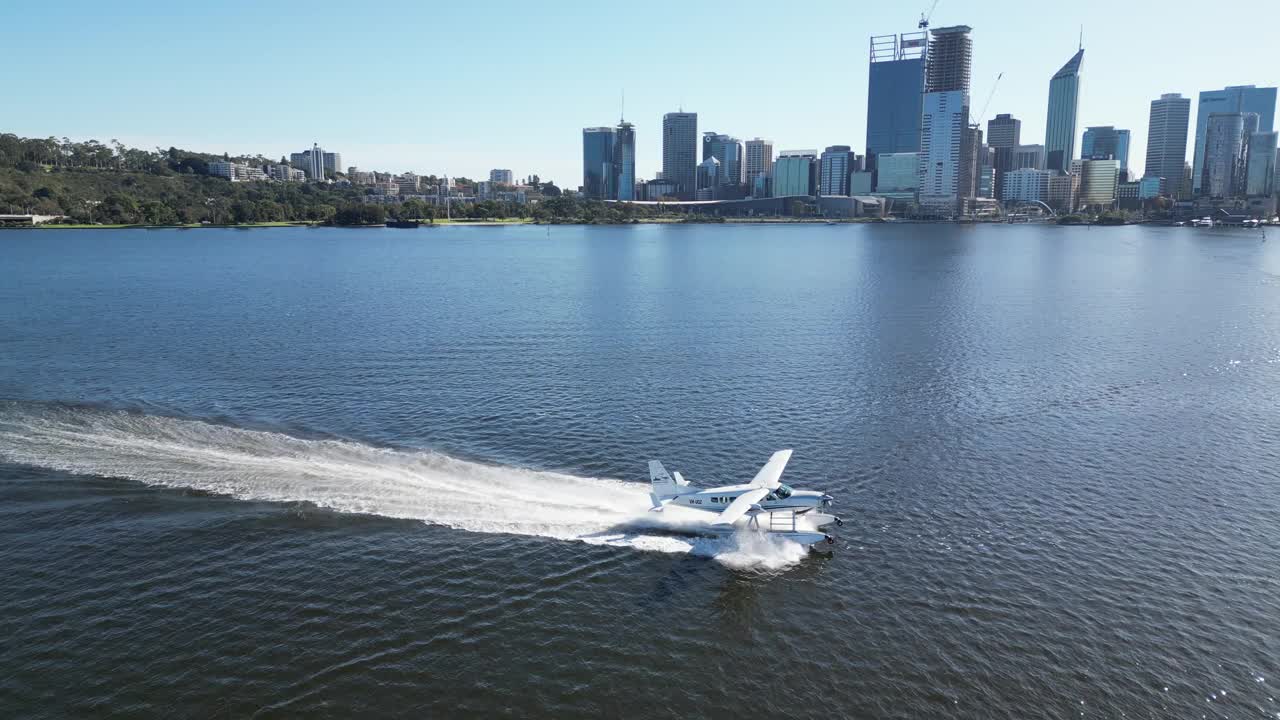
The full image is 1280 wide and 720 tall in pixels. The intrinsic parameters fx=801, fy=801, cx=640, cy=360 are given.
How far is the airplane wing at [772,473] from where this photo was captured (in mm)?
46216

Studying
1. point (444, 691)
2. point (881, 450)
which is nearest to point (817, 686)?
point (444, 691)

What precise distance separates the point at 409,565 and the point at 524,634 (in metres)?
8.42

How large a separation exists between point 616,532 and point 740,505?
710cm

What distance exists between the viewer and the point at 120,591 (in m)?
38.0

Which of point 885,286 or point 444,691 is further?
point 885,286

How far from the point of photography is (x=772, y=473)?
47.7 metres

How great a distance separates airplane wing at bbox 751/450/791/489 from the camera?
152 ft

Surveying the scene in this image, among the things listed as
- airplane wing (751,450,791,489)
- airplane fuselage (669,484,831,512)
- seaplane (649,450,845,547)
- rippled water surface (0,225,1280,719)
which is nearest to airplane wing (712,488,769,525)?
seaplane (649,450,845,547)

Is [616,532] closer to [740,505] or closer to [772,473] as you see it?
[740,505]

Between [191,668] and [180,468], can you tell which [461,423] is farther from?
[191,668]

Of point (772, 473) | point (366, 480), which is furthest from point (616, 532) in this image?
point (366, 480)

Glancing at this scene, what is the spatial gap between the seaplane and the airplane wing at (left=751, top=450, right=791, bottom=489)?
0.19 metres

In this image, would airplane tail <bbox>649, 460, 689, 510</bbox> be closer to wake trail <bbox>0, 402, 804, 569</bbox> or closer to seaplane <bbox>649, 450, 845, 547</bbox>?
seaplane <bbox>649, 450, 845, 547</bbox>

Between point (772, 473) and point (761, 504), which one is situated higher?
point (772, 473)
